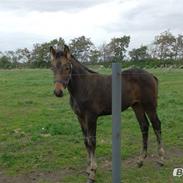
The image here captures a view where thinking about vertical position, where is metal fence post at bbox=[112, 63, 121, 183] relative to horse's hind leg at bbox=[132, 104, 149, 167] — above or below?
above

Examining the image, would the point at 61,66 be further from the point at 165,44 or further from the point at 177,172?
the point at 165,44

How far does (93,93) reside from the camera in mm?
6781

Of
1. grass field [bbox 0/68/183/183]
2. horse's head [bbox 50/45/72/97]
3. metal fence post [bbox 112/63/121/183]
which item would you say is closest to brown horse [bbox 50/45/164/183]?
horse's head [bbox 50/45/72/97]

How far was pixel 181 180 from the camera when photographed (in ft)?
21.0

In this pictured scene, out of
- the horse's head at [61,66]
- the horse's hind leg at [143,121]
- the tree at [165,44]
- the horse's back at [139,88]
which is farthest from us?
the tree at [165,44]

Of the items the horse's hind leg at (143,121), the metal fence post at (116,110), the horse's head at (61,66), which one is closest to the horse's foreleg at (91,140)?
the horse's head at (61,66)

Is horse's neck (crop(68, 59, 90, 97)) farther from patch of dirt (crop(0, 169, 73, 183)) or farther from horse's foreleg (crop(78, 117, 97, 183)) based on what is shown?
patch of dirt (crop(0, 169, 73, 183))

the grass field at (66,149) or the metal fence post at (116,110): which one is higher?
the metal fence post at (116,110)

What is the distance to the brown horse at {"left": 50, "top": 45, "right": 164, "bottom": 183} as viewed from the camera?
20.3 feet

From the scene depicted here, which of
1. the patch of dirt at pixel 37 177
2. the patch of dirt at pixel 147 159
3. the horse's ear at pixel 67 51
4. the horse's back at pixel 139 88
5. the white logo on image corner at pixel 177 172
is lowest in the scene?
the patch of dirt at pixel 37 177

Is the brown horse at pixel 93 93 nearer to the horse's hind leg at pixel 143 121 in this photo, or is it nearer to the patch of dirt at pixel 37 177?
the horse's hind leg at pixel 143 121

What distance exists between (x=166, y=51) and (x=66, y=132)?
57807 millimetres

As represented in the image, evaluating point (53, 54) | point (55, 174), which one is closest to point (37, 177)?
point (55, 174)

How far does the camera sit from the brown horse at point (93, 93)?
620 cm
